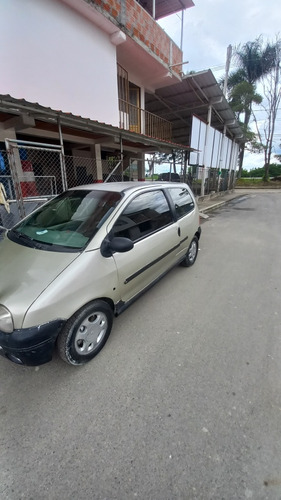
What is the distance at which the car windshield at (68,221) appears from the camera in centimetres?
220

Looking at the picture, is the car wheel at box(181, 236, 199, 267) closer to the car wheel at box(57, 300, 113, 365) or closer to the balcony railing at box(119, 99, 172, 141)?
the car wheel at box(57, 300, 113, 365)

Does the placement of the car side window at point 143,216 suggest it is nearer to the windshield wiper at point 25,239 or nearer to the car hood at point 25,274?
the car hood at point 25,274

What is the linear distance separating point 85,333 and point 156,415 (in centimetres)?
86

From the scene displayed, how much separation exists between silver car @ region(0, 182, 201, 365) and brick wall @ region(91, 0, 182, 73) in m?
6.52

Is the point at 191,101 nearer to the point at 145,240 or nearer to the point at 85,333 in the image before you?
the point at 145,240

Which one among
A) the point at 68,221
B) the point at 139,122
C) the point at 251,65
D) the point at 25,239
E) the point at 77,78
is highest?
the point at 251,65

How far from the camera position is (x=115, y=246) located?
2098 millimetres

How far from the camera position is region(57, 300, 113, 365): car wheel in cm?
188

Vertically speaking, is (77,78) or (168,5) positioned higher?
(168,5)

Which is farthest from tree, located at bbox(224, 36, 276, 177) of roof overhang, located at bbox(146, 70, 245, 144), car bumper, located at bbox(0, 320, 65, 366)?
car bumper, located at bbox(0, 320, 65, 366)

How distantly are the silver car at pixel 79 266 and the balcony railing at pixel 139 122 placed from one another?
22.1ft

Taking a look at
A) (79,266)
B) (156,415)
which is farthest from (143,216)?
(156,415)

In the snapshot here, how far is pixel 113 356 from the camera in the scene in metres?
2.22

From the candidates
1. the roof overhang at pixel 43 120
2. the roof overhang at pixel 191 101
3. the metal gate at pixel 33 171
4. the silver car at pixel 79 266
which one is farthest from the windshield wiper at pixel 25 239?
the roof overhang at pixel 191 101
